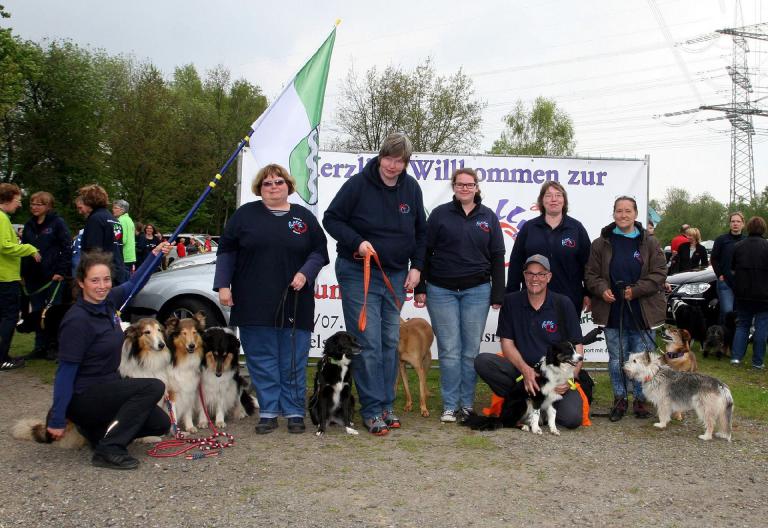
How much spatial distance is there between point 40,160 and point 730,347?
30.4 meters

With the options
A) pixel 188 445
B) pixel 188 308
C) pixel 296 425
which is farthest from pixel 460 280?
pixel 188 308

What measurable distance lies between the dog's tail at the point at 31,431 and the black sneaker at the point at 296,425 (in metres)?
1.62

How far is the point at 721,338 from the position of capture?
855 centimetres

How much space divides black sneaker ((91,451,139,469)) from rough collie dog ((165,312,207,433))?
83cm

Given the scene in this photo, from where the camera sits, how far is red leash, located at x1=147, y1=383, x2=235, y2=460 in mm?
4230

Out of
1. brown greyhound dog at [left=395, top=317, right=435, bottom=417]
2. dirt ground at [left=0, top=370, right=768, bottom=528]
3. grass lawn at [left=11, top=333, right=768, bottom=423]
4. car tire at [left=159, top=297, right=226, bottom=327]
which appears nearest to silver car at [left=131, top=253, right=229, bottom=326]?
car tire at [left=159, top=297, right=226, bottom=327]

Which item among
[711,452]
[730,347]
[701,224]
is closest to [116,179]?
[730,347]

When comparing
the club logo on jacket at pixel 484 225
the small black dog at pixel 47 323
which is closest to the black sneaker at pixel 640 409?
the club logo on jacket at pixel 484 225

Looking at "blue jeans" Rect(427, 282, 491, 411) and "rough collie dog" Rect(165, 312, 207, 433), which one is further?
"blue jeans" Rect(427, 282, 491, 411)

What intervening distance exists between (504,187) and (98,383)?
4713 mm

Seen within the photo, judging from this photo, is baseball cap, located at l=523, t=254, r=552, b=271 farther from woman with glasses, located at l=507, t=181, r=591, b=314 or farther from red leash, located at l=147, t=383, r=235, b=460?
red leash, located at l=147, t=383, r=235, b=460

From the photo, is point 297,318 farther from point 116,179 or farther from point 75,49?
point 75,49

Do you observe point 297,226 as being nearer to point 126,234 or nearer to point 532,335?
point 532,335

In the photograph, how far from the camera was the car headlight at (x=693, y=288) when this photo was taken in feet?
32.1
